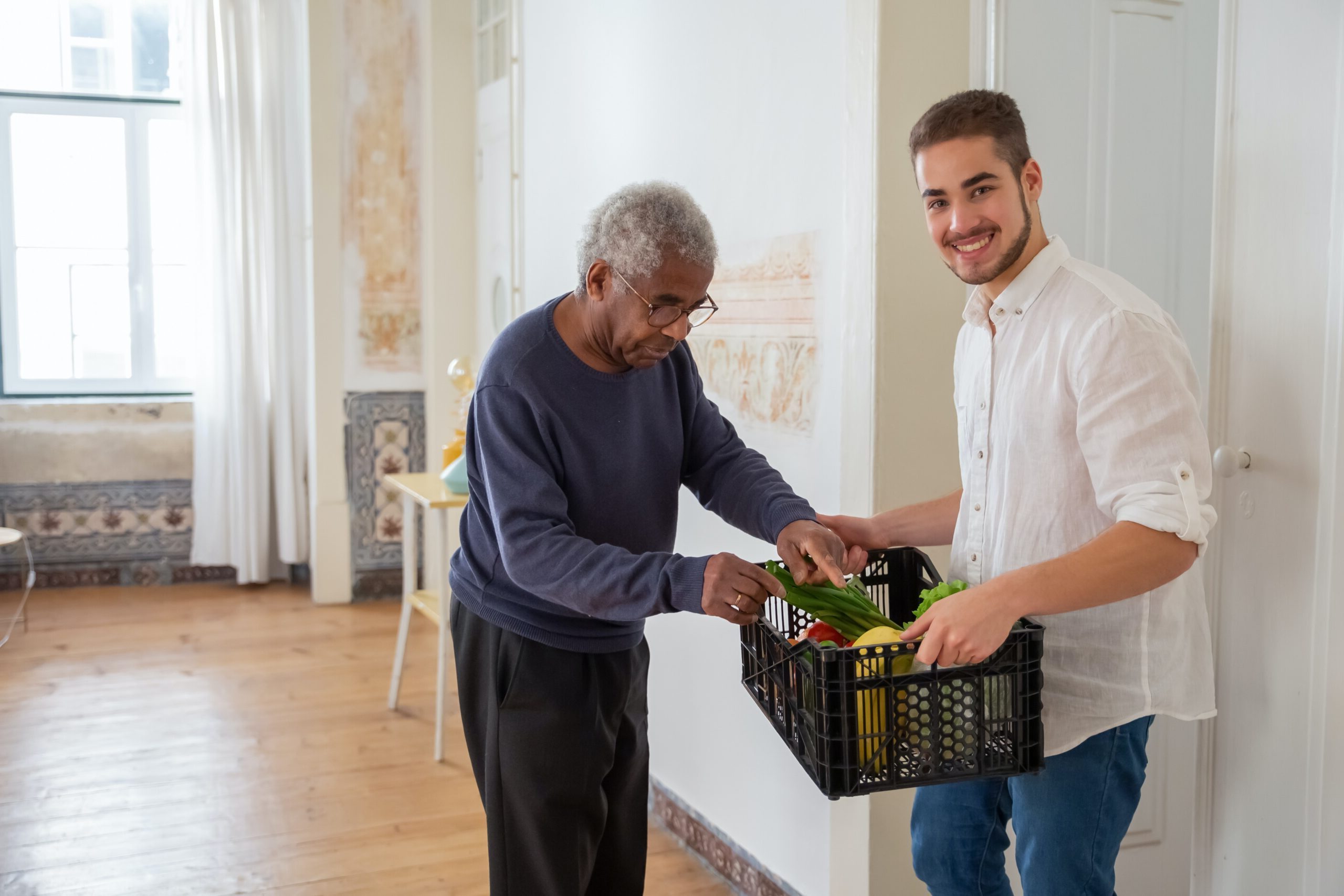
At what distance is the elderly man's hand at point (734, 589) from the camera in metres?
1.63

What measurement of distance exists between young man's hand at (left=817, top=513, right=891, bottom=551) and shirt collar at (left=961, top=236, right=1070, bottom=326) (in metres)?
0.49

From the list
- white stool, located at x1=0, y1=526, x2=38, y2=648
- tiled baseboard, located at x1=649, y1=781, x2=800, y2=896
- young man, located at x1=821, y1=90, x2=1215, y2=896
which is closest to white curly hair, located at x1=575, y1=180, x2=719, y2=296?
young man, located at x1=821, y1=90, x2=1215, y2=896

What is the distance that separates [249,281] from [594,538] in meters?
4.81

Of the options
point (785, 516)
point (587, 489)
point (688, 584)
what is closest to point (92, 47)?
point (587, 489)

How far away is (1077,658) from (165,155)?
6185mm

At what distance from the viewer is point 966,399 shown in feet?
5.77

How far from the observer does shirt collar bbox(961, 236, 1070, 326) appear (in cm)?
161

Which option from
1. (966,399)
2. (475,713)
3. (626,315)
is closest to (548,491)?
(626,315)

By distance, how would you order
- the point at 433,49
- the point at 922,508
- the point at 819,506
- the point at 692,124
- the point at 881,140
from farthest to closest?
the point at 433,49
the point at 692,124
the point at 819,506
the point at 881,140
the point at 922,508

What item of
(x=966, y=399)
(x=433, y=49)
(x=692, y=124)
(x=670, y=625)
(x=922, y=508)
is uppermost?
(x=433, y=49)

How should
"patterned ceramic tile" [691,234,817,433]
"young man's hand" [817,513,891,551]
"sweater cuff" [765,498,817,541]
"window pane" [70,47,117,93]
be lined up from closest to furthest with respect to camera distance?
"sweater cuff" [765,498,817,541] < "young man's hand" [817,513,891,551] < "patterned ceramic tile" [691,234,817,433] < "window pane" [70,47,117,93]

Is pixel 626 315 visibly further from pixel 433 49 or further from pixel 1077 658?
pixel 433 49

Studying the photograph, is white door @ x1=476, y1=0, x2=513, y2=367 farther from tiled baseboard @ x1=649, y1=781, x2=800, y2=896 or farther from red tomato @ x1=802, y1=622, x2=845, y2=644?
red tomato @ x1=802, y1=622, x2=845, y2=644

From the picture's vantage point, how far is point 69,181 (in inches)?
247
